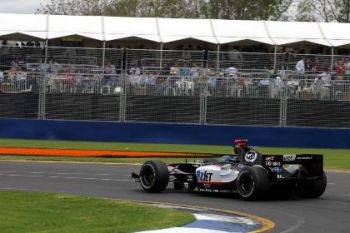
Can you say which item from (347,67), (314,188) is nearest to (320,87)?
(347,67)

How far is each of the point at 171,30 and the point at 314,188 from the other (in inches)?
802

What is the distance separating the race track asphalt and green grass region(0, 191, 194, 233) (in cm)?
124

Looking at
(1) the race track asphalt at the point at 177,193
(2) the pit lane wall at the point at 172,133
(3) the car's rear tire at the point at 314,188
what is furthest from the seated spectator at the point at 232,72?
(3) the car's rear tire at the point at 314,188

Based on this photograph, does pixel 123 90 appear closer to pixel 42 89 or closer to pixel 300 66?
pixel 42 89

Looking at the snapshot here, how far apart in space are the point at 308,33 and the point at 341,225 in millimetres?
23693

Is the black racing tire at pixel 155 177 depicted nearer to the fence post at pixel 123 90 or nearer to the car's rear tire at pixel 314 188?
the car's rear tire at pixel 314 188

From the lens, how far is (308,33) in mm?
33688

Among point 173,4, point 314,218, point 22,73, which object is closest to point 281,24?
point 22,73

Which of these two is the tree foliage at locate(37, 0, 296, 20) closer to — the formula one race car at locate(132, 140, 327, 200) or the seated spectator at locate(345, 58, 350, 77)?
the seated spectator at locate(345, 58, 350, 77)

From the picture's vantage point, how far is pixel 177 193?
48.3ft

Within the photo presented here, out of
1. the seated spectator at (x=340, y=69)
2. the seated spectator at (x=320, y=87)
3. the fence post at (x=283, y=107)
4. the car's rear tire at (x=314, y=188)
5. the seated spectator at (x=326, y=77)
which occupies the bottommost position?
the car's rear tire at (x=314, y=188)

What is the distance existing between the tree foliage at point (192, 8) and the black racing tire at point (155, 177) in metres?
46.2

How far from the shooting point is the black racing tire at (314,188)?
14023 mm

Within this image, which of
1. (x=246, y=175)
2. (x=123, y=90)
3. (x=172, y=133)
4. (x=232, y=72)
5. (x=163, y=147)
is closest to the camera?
(x=246, y=175)
